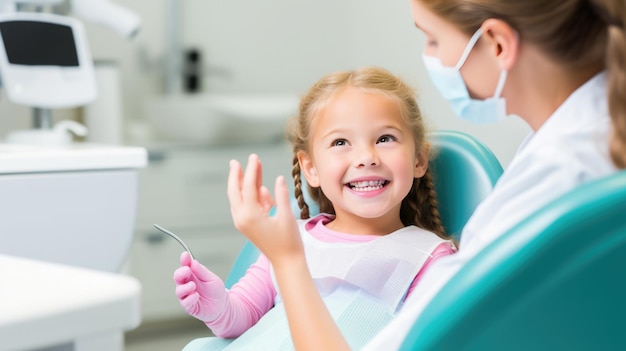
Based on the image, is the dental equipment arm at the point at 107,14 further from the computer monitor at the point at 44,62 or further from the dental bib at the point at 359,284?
the dental bib at the point at 359,284

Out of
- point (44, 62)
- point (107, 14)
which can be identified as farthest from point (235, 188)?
point (107, 14)

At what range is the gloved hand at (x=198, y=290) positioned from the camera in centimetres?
104

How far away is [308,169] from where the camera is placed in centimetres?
124

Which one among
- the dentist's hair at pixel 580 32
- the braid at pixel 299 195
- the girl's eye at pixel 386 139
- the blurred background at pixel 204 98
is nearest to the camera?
the dentist's hair at pixel 580 32

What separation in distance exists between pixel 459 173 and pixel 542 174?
574mm

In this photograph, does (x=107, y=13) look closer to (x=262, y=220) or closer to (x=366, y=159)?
(x=366, y=159)

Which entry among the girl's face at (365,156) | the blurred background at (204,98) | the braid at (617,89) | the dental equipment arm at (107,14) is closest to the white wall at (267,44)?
the blurred background at (204,98)

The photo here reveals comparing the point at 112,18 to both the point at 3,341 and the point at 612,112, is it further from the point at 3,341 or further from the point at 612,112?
the point at 3,341

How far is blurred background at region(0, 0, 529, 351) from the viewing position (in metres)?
2.50

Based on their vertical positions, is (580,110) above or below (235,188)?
above

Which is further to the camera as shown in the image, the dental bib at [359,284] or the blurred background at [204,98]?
the blurred background at [204,98]

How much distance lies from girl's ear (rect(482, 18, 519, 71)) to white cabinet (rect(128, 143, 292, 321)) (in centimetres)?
183

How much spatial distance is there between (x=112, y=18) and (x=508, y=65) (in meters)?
1.54

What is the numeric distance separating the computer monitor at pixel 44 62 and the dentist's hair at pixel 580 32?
1375 mm
